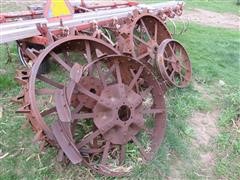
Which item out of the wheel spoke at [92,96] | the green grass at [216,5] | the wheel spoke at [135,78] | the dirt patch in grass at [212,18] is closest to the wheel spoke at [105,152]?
the wheel spoke at [92,96]

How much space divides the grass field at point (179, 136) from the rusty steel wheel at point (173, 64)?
0.50ft

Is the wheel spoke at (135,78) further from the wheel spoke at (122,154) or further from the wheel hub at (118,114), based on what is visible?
the wheel spoke at (122,154)

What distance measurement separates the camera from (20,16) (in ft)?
17.4

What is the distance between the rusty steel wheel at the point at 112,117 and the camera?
3.05 meters

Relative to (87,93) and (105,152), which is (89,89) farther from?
(105,152)

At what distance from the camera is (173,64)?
479 cm

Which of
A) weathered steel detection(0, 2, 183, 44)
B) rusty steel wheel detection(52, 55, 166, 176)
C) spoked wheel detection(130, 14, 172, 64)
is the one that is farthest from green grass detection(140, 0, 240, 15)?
rusty steel wheel detection(52, 55, 166, 176)

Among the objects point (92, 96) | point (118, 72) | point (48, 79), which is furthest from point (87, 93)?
point (48, 79)

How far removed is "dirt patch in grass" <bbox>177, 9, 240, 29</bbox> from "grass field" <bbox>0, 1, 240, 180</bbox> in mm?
2979

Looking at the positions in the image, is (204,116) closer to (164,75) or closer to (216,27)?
(164,75)

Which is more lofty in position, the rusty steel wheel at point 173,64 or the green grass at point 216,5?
the rusty steel wheel at point 173,64

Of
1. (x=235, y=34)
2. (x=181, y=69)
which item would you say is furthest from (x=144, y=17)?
(x=235, y=34)

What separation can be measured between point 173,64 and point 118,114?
1718 millimetres

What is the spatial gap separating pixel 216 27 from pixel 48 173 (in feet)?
20.8
